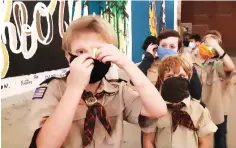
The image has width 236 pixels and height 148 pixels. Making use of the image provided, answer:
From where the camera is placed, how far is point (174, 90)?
1.17 metres

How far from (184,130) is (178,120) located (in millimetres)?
39

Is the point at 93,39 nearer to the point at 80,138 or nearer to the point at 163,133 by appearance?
the point at 80,138

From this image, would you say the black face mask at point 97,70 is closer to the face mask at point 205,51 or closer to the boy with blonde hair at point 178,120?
the boy with blonde hair at point 178,120

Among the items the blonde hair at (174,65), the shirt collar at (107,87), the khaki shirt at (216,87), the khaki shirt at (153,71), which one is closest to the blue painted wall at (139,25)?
the khaki shirt at (153,71)

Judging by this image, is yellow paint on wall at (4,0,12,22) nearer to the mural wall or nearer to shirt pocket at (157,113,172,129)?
the mural wall

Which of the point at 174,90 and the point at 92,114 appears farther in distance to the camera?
the point at 174,90

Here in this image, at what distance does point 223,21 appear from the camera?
3.63 m

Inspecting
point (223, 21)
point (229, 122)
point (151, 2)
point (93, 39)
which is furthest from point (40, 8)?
point (223, 21)

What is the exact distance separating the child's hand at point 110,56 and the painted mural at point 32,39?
1.48ft

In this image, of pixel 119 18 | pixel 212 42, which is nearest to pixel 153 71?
pixel 119 18

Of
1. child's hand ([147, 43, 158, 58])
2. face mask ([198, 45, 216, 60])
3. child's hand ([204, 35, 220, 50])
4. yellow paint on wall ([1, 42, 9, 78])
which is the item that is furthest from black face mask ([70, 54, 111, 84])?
child's hand ([204, 35, 220, 50])

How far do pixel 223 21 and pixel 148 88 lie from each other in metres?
3.07

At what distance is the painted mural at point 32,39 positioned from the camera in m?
1.11
